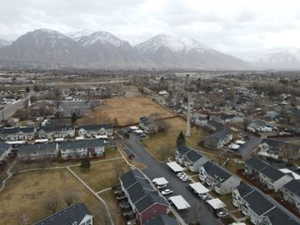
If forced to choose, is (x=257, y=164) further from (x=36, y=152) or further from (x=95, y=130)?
(x=36, y=152)

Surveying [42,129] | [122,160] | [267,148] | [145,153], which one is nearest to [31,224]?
[122,160]

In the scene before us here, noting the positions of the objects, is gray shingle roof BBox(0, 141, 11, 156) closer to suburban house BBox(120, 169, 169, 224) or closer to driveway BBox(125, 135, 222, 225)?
driveway BBox(125, 135, 222, 225)

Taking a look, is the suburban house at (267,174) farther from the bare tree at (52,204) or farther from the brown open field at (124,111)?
the brown open field at (124,111)

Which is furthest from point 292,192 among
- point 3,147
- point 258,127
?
point 3,147

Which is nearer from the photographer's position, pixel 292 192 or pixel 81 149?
pixel 292 192

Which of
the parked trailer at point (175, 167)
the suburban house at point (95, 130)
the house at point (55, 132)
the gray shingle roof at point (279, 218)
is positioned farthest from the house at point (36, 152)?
the gray shingle roof at point (279, 218)

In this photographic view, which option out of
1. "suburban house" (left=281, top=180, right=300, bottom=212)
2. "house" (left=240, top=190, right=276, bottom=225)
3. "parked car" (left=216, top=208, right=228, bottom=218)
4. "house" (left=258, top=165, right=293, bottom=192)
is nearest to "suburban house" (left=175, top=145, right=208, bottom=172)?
"house" (left=258, top=165, right=293, bottom=192)
